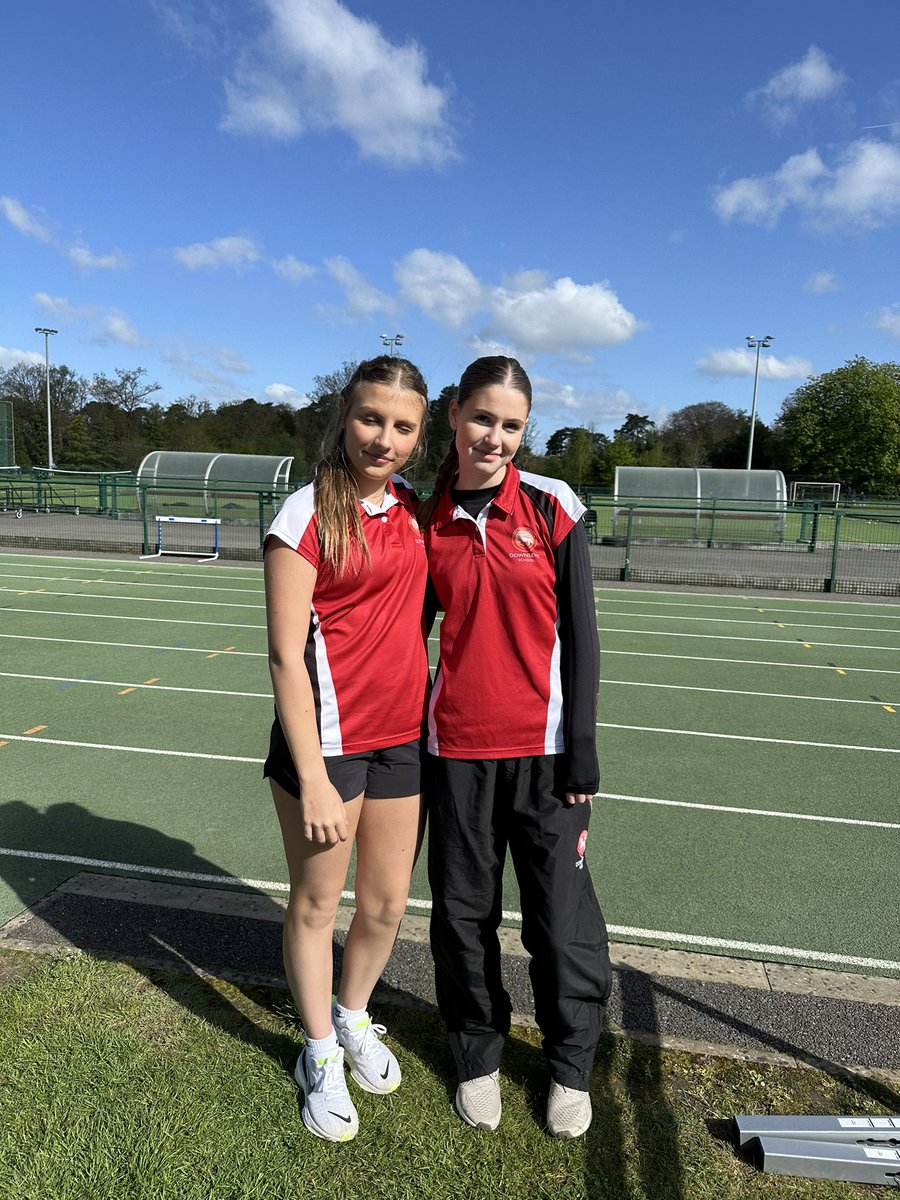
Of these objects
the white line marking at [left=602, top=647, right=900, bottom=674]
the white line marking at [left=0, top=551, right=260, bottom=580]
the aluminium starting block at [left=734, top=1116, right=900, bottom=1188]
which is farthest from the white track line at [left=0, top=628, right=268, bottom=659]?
the aluminium starting block at [left=734, top=1116, right=900, bottom=1188]

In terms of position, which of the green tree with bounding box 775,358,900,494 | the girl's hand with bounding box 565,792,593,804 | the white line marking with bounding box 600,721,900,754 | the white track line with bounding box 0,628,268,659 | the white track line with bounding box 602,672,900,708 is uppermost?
the green tree with bounding box 775,358,900,494

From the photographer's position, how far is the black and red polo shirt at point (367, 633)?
83.0 inches

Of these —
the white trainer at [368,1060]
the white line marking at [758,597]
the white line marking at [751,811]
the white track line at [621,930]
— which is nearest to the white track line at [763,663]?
the white line marking at [751,811]

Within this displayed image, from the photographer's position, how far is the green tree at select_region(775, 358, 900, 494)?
50.6 meters

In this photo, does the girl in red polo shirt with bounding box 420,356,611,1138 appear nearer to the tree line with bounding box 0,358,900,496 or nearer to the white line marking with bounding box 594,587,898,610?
the white line marking with bounding box 594,587,898,610

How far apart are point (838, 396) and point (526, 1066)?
5819cm

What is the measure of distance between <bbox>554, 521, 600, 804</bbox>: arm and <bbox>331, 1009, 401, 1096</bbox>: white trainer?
0.90 metres

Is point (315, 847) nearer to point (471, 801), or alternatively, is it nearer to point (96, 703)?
point (471, 801)

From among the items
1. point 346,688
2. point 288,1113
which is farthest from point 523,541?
point 288,1113

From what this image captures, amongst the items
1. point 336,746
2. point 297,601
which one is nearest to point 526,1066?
point 336,746

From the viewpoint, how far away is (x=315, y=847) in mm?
2180

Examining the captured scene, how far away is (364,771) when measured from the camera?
2223mm

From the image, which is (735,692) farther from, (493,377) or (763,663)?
(493,377)

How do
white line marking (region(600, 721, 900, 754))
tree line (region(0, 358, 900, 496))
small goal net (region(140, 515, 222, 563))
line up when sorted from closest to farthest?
white line marking (region(600, 721, 900, 754)), small goal net (region(140, 515, 222, 563)), tree line (region(0, 358, 900, 496))
